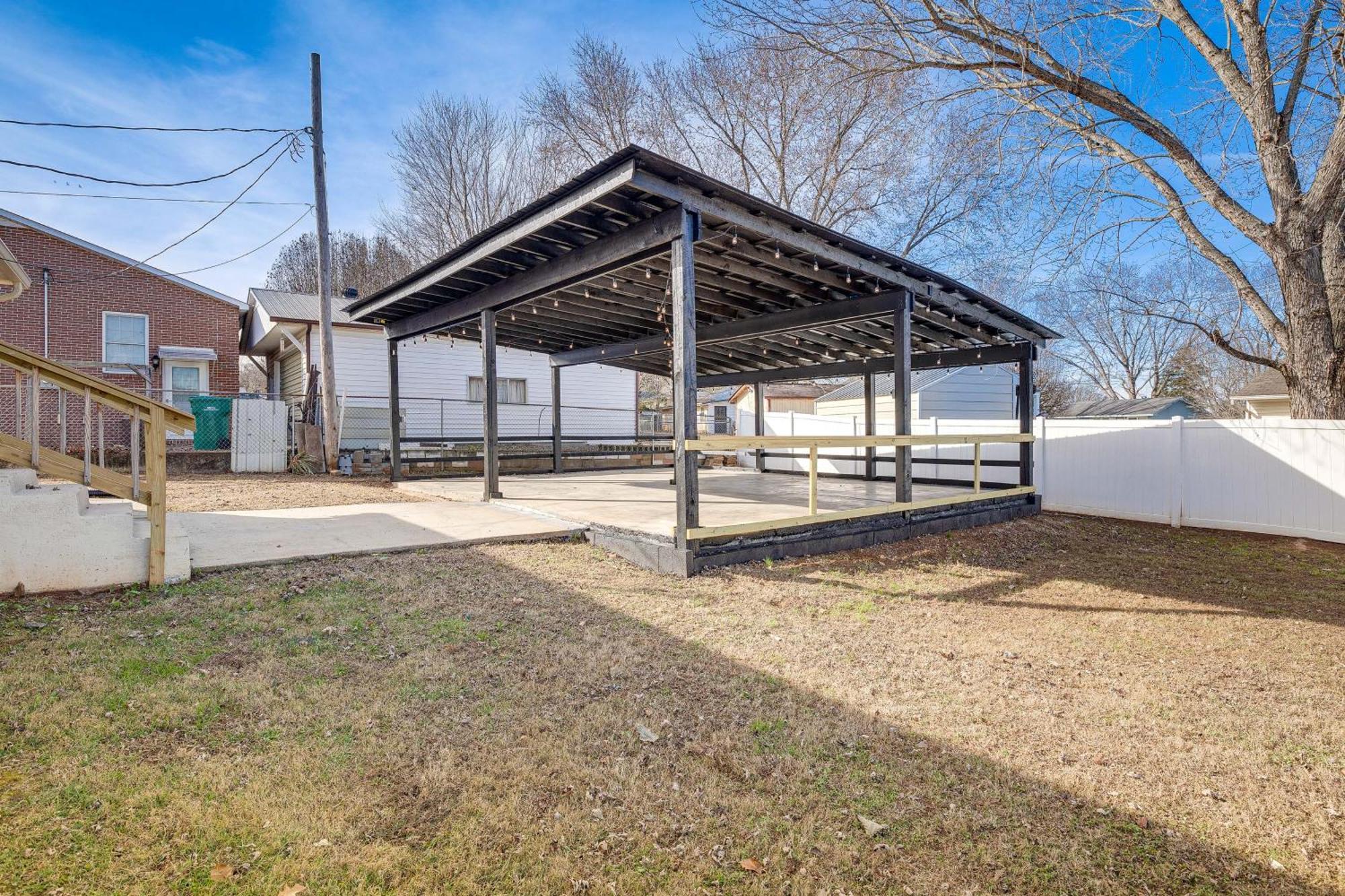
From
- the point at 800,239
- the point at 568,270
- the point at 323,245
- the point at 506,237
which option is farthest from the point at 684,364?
the point at 323,245

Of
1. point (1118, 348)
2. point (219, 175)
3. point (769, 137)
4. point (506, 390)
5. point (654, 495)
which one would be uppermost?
point (769, 137)

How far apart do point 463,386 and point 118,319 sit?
Result: 811 cm

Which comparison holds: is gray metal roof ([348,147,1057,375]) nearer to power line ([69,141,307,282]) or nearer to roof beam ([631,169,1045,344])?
roof beam ([631,169,1045,344])

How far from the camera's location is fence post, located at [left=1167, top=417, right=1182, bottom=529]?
26.9 feet

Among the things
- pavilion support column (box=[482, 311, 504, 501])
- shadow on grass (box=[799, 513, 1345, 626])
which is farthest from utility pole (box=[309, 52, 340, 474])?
→ shadow on grass (box=[799, 513, 1345, 626])

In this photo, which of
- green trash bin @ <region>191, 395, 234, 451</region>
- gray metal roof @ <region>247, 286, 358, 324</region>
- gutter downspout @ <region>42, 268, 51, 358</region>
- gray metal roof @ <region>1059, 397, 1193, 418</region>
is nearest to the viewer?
green trash bin @ <region>191, 395, 234, 451</region>

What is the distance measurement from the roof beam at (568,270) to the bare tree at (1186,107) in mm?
4421

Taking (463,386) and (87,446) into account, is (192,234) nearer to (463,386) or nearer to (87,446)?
(463,386)

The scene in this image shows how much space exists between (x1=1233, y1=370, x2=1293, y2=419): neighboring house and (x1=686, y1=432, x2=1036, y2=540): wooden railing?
13176 mm

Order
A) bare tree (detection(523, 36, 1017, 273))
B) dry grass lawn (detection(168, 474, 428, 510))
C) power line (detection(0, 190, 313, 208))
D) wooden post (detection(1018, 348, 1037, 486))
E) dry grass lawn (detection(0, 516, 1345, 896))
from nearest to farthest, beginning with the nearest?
dry grass lawn (detection(0, 516, 1345, 896)) < dry grass lawn (detection(168, 474, 428, 510)) < wooden post (detection(1018, 348, 1037, 486)) < power line (detection(0, 190, 313, 208)) < bare tree (detection(523, 36, 1017, 273))

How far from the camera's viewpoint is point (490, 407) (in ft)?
25.1

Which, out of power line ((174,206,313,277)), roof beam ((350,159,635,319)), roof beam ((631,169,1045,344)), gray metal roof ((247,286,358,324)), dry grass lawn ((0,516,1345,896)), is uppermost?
power line ((174,206,313,277))

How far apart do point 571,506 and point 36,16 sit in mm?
10953

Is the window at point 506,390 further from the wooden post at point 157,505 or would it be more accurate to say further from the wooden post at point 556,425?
the wooden post at point 157,505
